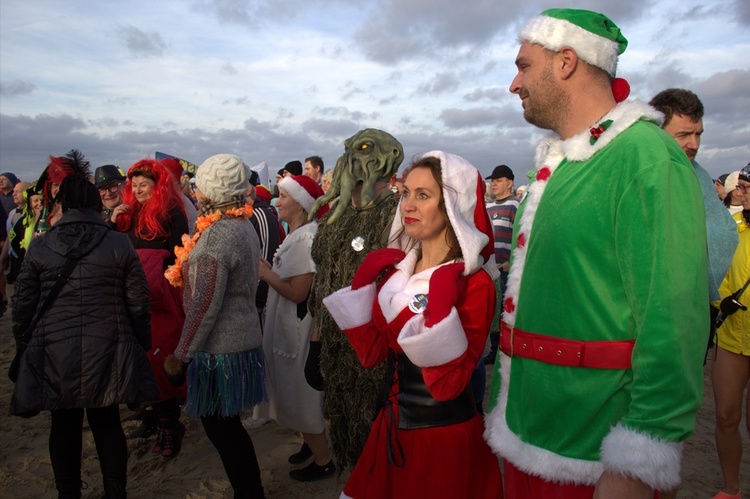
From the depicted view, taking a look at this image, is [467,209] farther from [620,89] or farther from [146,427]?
[146,427]

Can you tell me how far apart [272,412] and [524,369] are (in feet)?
8.96

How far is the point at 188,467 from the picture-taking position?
4.16 meters

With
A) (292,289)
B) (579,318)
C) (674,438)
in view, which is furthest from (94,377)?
(674,438)

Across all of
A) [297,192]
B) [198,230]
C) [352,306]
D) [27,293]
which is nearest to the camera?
[352,306]

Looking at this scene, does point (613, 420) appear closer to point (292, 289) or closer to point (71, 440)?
point (292, 289)

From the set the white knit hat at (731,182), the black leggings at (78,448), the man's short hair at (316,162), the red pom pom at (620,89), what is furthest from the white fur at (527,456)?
the man's short hair at (316,162)

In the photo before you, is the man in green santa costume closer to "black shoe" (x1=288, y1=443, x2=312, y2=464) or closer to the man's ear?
the man's ear

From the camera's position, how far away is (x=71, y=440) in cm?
322

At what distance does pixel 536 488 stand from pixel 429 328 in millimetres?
597

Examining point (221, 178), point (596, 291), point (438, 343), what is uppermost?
point (221, 178)

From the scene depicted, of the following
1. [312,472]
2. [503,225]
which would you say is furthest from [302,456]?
[503,225]

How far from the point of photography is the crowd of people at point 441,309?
140 centimetres

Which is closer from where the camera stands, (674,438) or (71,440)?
(674,438)

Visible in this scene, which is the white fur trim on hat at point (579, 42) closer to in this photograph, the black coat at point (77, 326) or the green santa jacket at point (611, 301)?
the green santa jacket at point (611, 301)
